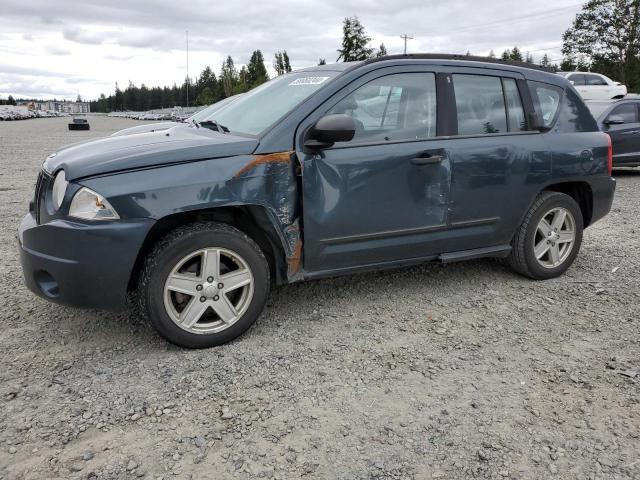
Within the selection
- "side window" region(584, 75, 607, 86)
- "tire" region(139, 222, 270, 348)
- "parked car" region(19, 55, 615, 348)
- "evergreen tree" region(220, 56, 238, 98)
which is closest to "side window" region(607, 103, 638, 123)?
"parked car" region(19, 55, 615, 348)

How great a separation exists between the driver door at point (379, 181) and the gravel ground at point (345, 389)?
500 mm

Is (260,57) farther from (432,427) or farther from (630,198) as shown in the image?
(432,427)

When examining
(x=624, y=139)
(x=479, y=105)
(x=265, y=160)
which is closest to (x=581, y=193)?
(x=479, y=105)

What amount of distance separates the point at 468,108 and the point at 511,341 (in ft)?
5.62

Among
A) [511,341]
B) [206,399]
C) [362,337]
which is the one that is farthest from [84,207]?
[511,341]

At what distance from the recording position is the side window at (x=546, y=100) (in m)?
4.44

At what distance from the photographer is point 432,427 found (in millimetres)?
2633

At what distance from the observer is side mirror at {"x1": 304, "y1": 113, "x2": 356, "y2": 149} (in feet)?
10.9

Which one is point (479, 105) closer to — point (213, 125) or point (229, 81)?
point (213, 125)

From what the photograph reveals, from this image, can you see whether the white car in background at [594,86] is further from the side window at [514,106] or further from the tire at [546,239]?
the side window at [514,106]

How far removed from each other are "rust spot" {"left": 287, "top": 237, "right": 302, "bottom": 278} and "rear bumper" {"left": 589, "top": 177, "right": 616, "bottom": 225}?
8.84ft

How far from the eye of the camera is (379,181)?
3666 mm

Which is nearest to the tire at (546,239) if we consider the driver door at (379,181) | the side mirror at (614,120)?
the driver door at (379,181)

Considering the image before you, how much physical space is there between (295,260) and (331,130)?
33.4 inches
